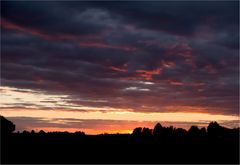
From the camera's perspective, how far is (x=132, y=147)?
151 feet

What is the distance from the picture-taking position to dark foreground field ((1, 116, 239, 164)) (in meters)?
40.4

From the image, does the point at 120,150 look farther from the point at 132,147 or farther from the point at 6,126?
the point at 6,126

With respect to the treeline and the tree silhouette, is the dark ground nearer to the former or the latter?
the treeline

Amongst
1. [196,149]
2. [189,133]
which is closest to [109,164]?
[196,149]

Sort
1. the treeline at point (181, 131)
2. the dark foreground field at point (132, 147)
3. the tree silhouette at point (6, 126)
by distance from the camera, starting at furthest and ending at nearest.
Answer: the tree silhouette at point (6, 126) → the treeline at point (181, 131) → the dark foreground field at point (132, 147)

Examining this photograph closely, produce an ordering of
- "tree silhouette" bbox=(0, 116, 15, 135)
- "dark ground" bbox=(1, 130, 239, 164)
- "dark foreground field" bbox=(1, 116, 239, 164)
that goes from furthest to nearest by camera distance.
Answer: "tree silhouette" bbox=(0, 116, 15, 135), "dark foreground field" bbox=(1, 116, 239, 164), "dark ground" bbox=(1, 130, 239, 164)

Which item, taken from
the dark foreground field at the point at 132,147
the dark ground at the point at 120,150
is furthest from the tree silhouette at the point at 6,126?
the dark ground at the point at 120,150

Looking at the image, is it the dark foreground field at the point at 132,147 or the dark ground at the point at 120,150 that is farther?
the dark foreground field at the point at 132,147

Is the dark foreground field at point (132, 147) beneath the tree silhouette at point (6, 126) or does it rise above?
beneath

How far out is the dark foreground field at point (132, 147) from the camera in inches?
1591

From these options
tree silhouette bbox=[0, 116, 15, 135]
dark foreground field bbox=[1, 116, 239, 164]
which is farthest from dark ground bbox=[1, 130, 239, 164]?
tree silhouette bbox=[0, 116, 15, 135]

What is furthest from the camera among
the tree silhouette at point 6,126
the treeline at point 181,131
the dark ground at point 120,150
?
the tree silhouette at point 6,126

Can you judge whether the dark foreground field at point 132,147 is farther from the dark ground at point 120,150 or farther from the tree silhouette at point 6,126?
the tree silhouette at point 6,126

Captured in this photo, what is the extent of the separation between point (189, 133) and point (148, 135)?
238 inches
